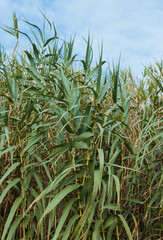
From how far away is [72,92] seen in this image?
4.46 ft

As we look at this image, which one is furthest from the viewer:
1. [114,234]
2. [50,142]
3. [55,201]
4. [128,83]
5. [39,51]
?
[128,83]

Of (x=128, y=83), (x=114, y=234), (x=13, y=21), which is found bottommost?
(x=114, y=234)

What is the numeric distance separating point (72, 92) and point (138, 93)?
1.50 m

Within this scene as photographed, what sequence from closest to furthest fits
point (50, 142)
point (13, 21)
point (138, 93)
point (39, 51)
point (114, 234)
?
point (114, 234)
point (50, 142)
point (39, 51)
point (13, 21)
point (138, 93)

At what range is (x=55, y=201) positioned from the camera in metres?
1.15

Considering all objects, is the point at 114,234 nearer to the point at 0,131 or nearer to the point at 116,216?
the point at 116,216

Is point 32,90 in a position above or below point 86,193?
above

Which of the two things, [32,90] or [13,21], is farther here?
[13,21]

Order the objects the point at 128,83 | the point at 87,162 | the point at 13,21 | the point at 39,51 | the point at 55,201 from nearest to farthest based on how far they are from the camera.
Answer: the point at 55,201, the point at 87,162, the point at 39,51, the point at 13,21, the point at 128,83

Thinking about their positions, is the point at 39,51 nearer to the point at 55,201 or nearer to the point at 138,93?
the point at 55,201

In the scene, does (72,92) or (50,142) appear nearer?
(72,92)

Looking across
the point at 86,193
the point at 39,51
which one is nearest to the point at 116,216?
the point at 86,193

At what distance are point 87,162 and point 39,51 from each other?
863 mm

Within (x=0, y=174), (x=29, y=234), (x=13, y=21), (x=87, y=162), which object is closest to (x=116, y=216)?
(x=87, y=162)
